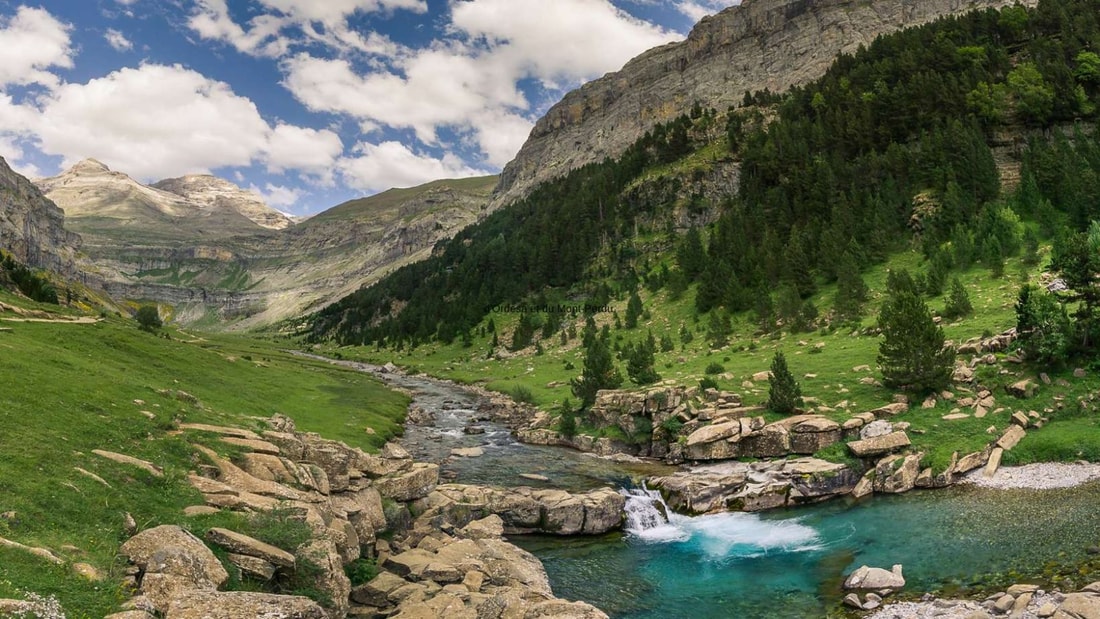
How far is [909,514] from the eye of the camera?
25812 mm

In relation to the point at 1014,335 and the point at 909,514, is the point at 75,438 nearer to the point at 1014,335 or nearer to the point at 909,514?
the point at 909,514

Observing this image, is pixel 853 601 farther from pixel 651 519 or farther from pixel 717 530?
pixel 651 519

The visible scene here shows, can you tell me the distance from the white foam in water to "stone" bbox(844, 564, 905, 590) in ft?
14.1

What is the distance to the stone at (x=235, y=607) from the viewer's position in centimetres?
1168

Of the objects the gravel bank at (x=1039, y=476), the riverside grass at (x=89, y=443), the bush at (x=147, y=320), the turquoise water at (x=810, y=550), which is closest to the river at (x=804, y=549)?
the turquoise water at (x=810, y=550)

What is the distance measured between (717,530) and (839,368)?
2398 centimetres

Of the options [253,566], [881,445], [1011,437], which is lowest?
[881,445]

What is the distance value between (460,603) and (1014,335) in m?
41.8

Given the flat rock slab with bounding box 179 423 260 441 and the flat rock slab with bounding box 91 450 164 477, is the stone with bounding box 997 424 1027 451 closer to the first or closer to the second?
the flat rock slab with bounding box 179 423 260 441

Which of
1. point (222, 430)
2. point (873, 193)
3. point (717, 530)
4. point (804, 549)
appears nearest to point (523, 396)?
point (717, 530)

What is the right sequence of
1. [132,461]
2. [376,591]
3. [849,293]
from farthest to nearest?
[849,293] < [132,461] < [376,591]

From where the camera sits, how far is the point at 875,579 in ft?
64.2

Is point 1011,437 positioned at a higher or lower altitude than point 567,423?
higher

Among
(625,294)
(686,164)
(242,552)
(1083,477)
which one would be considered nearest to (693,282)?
(625,294)
